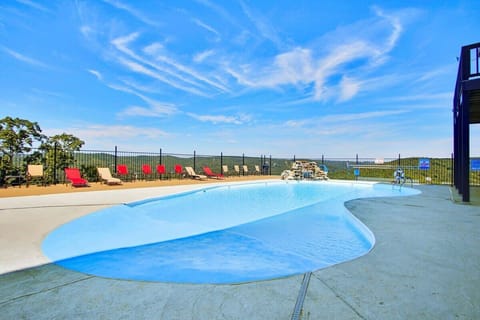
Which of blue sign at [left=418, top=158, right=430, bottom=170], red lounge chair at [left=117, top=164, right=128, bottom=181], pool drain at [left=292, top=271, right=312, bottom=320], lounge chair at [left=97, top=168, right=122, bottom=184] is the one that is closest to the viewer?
pool drain at [left=292, top=271, right=312, bottom=320]

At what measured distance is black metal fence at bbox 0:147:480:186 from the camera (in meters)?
10.1

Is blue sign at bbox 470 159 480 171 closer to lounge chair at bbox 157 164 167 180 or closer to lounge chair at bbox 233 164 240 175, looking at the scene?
lounge chair at bbox 233 164 240 175

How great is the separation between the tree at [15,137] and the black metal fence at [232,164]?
0.88 feet

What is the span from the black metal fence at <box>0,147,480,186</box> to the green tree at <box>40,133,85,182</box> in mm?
34

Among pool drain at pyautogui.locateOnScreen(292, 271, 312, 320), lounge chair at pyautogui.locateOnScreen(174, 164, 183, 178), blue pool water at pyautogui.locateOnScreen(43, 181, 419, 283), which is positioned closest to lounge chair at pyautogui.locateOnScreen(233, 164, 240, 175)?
lounge chair at pyautogui.locateOnScreen(174, 164, 183, 178)

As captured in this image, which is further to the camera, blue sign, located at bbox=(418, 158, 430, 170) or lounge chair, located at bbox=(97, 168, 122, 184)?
blue sign, located at bbox=(418, 158, 430, 170)

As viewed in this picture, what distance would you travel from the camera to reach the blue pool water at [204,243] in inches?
103

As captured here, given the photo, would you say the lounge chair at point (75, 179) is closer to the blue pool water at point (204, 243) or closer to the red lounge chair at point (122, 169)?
the red lounge chair at point (122, 169)

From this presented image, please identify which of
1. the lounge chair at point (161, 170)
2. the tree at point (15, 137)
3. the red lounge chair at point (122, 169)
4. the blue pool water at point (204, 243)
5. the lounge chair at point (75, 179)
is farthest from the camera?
the lounge chair at point (161, 170)

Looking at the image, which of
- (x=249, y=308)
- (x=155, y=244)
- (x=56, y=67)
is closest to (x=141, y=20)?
(x=56, y=67)

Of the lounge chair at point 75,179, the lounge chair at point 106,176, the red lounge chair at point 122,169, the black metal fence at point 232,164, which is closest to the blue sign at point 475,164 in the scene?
the black metal fence at point 232,164

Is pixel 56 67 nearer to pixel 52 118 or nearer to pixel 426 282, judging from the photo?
pixel 52 118

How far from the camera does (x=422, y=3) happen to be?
7.29 m

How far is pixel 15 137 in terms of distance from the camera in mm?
9656
